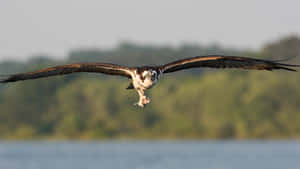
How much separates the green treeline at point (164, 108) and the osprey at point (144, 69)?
48565 millimetres

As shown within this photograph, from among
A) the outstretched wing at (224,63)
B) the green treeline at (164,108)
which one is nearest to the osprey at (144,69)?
the outstretched wing at (224,63)

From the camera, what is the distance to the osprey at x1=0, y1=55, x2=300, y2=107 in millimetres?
13094

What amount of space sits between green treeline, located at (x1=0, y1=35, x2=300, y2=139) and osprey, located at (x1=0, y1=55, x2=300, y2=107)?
159 feet

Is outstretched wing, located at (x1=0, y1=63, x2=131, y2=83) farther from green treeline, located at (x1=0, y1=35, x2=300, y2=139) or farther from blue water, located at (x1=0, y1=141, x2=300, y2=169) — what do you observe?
green treeline, located at (x1=0, y1=35, x2=300, y2=139)

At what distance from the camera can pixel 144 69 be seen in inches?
517

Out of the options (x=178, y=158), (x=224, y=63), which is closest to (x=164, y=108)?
(x=178, y=158)

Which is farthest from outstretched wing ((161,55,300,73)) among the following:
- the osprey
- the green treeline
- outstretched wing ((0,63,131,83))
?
the green treeline

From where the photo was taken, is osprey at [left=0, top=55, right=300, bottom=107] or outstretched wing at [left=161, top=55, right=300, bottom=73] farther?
outstretched wing at [left=161, top=55, right=300, bottom=73]

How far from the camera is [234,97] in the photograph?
2606 inches

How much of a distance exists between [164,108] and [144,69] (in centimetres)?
5714

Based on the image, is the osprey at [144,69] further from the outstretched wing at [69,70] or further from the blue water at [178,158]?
the blue water at [178,158]

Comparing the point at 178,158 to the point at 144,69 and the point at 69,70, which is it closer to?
the point at 69,70

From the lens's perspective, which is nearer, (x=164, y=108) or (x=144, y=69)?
(x=144, y=69)

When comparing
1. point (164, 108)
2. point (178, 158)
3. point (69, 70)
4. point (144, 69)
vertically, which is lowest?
point (144, 69)
